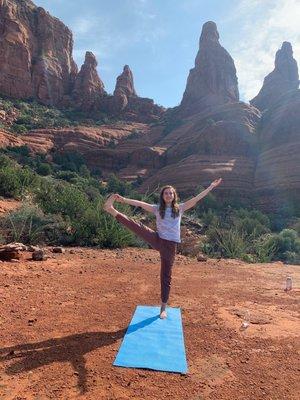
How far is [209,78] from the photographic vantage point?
7444cm

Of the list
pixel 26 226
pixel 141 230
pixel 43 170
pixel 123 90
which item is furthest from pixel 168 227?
pixel 123 90

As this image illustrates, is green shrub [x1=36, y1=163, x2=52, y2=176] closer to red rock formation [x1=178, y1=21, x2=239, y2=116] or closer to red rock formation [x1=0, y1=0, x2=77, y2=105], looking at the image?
red rock formation [x1=0, y1=0, x2=77, y2=105]

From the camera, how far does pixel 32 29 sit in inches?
2872

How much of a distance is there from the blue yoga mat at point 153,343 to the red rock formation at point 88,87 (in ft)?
234

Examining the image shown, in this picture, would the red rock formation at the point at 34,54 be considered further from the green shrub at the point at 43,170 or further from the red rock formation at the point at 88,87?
the green shrub at the point at 43,170

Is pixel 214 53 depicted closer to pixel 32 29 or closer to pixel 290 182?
pixel 32 29

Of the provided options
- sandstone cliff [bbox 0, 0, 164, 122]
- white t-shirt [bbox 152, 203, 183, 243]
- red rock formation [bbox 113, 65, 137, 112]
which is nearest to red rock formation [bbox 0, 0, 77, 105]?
sandstone cliff [bbox 0, 0, 164, 122]

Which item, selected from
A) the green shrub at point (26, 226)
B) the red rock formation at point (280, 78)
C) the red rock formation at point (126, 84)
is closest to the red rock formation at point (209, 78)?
the red rock formation at point (280, 78)

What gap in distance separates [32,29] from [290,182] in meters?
57.9

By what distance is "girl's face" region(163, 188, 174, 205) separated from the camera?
5039mm

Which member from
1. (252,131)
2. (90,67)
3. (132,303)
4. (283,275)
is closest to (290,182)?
(252,131)

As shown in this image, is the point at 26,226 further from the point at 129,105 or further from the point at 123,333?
the point at 129,105

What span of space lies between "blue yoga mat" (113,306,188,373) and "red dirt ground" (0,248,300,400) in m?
0.09

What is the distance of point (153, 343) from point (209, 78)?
75.4m
